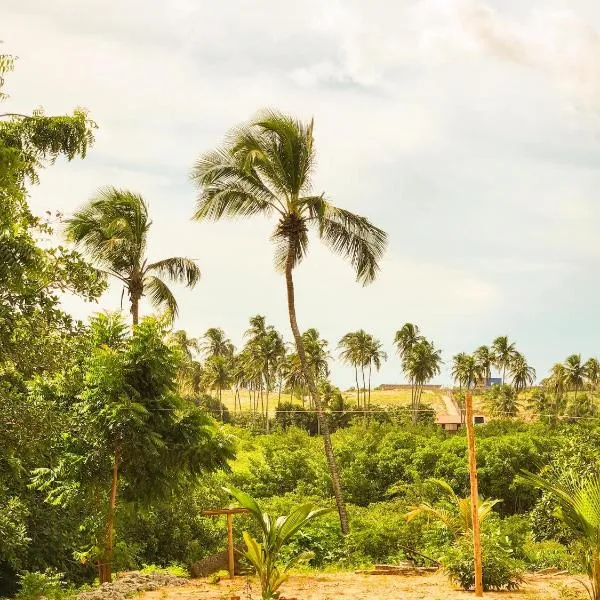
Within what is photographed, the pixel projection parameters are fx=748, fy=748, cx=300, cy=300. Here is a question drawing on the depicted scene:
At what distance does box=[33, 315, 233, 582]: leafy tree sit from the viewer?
11.8m

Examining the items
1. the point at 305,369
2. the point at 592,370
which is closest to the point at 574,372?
the point at 592,370

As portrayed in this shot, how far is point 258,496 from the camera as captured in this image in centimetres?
2891

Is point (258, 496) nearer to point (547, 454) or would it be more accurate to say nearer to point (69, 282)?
point (547, 454)

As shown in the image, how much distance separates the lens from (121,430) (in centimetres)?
1173

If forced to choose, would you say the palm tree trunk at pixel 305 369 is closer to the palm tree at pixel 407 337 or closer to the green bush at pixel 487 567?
the green bush at pixel 487 567

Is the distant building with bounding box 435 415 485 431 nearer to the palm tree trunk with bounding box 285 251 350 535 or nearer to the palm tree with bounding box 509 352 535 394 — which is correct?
the palm tree with bounding box 509 352 535 394

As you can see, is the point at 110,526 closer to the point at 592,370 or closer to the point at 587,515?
the point at 587,515

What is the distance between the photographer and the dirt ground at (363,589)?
420 inches

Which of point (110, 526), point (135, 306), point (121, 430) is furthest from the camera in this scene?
point (135, 306)

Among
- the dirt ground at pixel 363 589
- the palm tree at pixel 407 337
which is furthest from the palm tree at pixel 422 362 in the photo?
the dirt ground at pixel 363 589

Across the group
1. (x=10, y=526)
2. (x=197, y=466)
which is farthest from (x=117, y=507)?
(x=10, y=526)

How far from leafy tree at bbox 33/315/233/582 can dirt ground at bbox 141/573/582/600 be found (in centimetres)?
184

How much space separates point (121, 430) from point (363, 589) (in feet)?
14.7

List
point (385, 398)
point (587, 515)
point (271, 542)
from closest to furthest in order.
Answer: point (587, 515) < point (271, 542) < point (385, 398)
